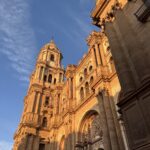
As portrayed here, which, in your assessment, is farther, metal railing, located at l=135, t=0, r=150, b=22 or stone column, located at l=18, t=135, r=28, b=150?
stone column, located at l=18, t=135, r=28, b=150

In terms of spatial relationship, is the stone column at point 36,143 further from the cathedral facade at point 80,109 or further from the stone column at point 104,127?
the stone column at point 104,127

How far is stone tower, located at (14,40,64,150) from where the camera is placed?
29.6 metres

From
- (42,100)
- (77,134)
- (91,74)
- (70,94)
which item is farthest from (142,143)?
(42,100)

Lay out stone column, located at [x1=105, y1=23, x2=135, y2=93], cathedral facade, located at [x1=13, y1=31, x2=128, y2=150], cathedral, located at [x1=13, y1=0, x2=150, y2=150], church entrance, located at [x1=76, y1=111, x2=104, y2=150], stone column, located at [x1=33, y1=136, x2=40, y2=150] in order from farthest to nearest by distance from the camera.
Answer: stone column, located at [x1=33, y1=136, x2=40, y2=150], church entrance, located at [x1=76, y1=111, x2=104, y2=150], cathedral facade, located at [x1=13, y1=31, x2=128, y2=150], stone column, located at [x1=105, y1=23, x2=135, y2=93], cathedral, located at [x1=13, y1=0, x2=150, y2=150]

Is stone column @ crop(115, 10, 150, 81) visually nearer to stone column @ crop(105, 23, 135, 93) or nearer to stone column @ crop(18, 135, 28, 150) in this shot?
stone column @ crop(105, 23, 135, 93)

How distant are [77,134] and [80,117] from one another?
213 cm

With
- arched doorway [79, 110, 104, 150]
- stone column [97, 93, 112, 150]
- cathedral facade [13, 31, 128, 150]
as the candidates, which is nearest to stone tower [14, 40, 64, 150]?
cathedral facade [13, 31, 128, 150]

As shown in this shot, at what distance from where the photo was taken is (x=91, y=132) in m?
21.0

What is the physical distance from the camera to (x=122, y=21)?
10.8m

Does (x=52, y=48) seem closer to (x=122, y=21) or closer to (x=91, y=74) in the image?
(x=91, y=74)

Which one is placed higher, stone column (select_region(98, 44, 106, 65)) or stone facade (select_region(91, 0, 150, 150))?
stone column (select_region(98, 44, 106, 65))

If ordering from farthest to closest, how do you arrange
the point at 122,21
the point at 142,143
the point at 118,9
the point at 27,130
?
the point at 27,130 < the point at 118,9 < the point at 122,21 < the point at 142,143

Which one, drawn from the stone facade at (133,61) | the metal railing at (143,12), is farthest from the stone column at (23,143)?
the metal railing at (143,12)

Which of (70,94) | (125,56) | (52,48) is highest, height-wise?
(52,48)
